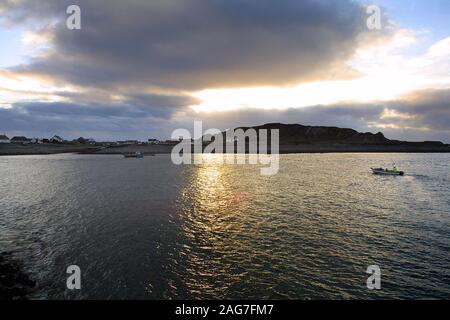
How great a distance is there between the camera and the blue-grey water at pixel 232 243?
716 inches

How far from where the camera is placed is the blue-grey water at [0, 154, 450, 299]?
716 inches

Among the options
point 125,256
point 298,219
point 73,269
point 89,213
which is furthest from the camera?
point 89,213

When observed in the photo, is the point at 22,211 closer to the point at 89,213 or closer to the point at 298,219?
the point at 89,213

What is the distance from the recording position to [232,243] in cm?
2564

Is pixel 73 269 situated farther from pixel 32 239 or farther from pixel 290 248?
pixel 290 248

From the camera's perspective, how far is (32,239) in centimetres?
2666

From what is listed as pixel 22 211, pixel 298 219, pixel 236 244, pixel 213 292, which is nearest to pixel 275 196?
pixel 298 219

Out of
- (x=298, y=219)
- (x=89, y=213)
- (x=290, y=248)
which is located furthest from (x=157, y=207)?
(x=290, y=248)

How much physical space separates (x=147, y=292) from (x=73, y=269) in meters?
6.42

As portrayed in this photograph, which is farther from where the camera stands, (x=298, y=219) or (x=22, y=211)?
(x=22, y=211)
